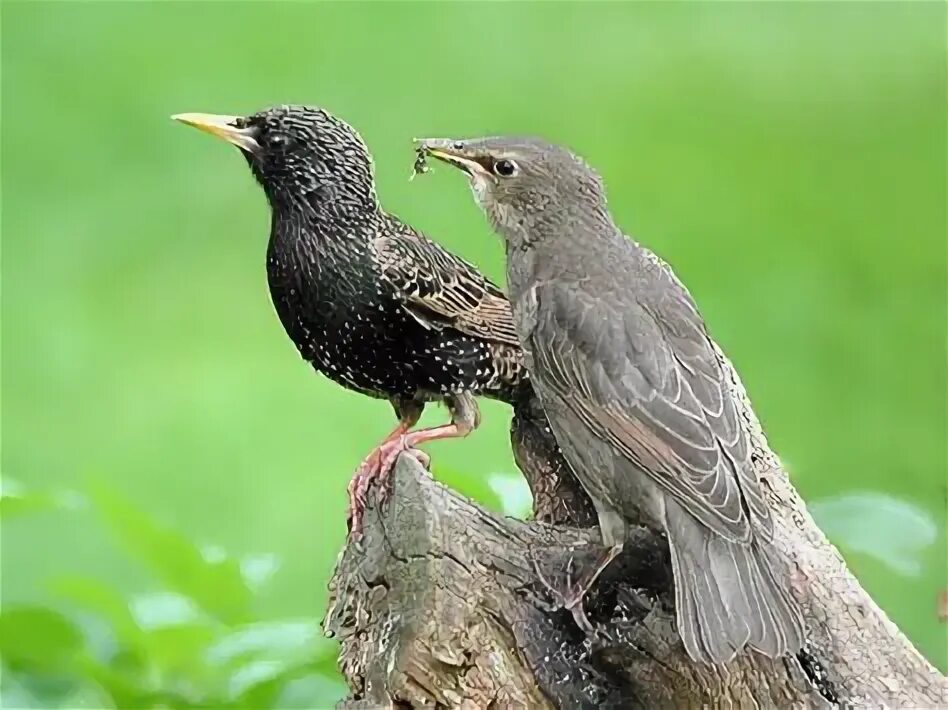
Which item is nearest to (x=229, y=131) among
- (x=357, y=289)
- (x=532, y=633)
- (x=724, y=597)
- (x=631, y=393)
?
(x=357, y=289)

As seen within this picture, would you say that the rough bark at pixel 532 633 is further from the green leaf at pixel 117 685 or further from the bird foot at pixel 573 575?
the green leaf at pixel 117 685

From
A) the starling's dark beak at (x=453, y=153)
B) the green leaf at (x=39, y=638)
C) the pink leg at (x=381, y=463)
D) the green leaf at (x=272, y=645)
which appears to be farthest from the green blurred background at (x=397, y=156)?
the starling's dark beak at (x=453, y=153)

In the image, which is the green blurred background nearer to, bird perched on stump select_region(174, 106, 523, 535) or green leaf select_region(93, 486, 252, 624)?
green leaf select_region(93, 486, 252, 624)

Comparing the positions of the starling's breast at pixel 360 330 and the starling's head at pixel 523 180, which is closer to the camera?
the starling's head at pixel 523 180

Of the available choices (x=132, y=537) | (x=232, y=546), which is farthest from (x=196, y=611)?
(x=232, y=546)

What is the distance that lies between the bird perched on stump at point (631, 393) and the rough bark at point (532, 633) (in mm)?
62

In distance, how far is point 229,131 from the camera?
1.66m

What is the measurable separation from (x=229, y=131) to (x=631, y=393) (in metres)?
0.61

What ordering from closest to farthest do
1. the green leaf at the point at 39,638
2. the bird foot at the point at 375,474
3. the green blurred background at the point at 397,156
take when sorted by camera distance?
1. the bird foot at the point at 375,474
2. the green leaf at the point at 39,638
3. the green blurred background at the point at 397,156

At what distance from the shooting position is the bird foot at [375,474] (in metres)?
1.61

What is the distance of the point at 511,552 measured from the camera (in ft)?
5.04

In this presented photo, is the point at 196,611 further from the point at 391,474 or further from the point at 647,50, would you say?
the point at 647,50

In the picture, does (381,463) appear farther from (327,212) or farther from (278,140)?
(278,140)

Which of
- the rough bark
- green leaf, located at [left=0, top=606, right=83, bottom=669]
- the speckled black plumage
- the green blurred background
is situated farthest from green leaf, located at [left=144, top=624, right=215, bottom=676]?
the green blurred background
